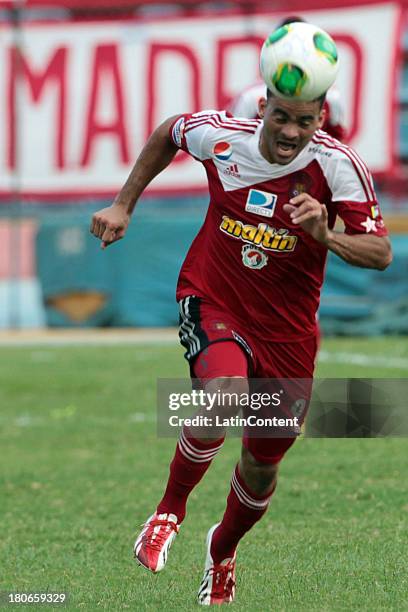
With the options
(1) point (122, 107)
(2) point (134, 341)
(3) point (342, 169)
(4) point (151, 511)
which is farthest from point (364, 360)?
(3) point (342, 169)

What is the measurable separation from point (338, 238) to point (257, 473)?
1.10m

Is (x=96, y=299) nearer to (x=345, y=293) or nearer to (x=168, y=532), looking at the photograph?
(x=345, y=293)

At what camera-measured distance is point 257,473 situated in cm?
521

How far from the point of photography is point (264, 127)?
4965mm

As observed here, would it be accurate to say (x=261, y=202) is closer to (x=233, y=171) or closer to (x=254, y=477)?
(x=233, y=171)

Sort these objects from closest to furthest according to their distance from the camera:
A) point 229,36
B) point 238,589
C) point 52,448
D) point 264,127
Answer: point 264,127 → point 238,589 → point 52,448 → point 229,36

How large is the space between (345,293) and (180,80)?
452 centimetres

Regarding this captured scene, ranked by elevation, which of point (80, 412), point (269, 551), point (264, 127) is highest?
point (264, 127)

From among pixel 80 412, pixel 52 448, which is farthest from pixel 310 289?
pixel 80 412

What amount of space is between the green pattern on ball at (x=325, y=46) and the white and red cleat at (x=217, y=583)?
2082 mm

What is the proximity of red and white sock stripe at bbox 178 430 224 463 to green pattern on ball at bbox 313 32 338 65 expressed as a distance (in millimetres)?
1551

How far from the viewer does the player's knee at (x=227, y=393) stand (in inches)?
189

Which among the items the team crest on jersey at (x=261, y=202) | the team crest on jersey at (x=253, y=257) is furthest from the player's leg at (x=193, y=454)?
the team crest on jersey at (x=261, y=202)

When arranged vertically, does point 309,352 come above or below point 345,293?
above
